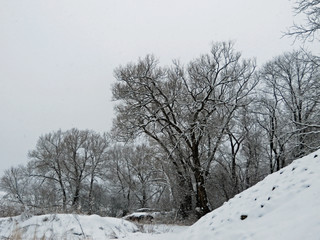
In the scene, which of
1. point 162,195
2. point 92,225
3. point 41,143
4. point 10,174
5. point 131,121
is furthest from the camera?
point 10,174

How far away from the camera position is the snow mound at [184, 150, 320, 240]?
11.3 feet

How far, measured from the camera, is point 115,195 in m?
37.8

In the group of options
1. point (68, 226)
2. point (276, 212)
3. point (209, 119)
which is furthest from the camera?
point (209, 119)

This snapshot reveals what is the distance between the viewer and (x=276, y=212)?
4.24 metres

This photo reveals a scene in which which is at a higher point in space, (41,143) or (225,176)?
(41,143)

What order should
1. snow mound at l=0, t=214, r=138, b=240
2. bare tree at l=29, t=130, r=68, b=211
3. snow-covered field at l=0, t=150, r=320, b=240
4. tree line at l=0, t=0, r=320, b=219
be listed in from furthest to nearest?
bare tree at l=29, t=130, r=68, b=211 → tree line at l=0, t=0, r=320, b=219 → snow mound at l=0, t=214, r=138, b=240 → snow-covered field at l=0, t=150, r=320, b=240

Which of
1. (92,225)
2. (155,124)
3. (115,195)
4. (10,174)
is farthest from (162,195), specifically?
(10,174)

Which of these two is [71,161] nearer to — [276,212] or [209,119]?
[209,119]

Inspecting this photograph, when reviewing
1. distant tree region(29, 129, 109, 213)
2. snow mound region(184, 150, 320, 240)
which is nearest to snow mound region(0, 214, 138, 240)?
snow mound region(184, 150, 320, 240)

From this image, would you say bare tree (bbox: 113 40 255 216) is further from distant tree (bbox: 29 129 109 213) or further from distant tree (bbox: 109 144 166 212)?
distant tree (bbox: 29 129 109 213)

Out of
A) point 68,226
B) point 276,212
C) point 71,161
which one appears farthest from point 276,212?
point 71,161

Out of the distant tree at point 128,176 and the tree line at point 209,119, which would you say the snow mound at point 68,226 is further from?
the distant tree at point 128,176

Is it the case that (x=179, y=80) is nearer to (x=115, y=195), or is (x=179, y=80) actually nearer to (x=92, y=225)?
(x=92, y=225)

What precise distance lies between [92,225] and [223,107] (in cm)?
1280
